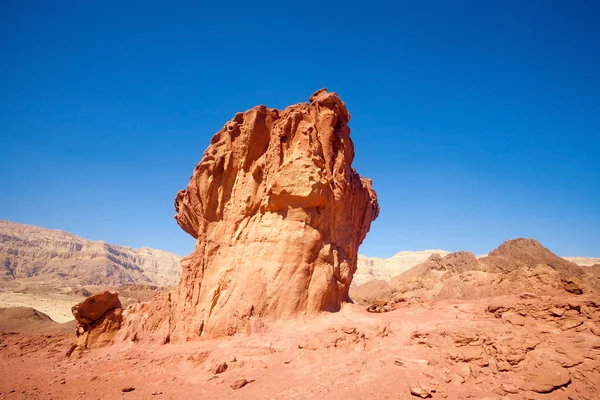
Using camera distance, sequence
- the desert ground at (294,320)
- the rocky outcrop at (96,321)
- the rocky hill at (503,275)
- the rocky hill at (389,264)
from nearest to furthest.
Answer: the desert ground at (294,320) → the rocky outcrop at (96,321) → the rocky hill at (503,275) → the rocky hill at (389,264)

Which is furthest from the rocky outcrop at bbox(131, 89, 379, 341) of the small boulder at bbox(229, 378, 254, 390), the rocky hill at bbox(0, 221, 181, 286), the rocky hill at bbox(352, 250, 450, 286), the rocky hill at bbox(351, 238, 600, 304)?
the rocky hill at bbox(352, 250, 450, 286)

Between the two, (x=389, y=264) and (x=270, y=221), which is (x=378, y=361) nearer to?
(x=270, y=221)

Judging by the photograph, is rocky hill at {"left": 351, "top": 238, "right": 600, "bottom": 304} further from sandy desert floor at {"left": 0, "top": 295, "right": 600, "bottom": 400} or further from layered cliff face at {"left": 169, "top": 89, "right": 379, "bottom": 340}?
layered cliff face at {"left": 169, "top": 89, "right": 379, "bottom": 340}

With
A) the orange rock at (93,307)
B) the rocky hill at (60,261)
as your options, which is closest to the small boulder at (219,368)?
the orange rock at (93,307)

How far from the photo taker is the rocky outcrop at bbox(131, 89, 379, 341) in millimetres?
12695

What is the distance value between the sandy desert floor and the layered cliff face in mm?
1088

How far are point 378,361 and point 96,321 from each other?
40.5 ft

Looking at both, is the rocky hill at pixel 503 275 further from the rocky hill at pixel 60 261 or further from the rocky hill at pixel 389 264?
the rocky hill at pixel 60 261

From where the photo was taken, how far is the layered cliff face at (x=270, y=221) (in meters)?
12.7

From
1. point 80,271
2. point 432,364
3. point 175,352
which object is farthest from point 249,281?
point 80,271

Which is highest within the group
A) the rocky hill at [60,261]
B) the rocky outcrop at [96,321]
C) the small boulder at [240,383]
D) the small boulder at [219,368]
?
the rocky hill at [60,261]

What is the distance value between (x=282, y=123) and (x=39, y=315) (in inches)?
1175

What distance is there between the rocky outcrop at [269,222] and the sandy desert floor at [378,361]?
1.13 meters

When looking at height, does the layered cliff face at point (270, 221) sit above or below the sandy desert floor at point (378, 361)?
above
